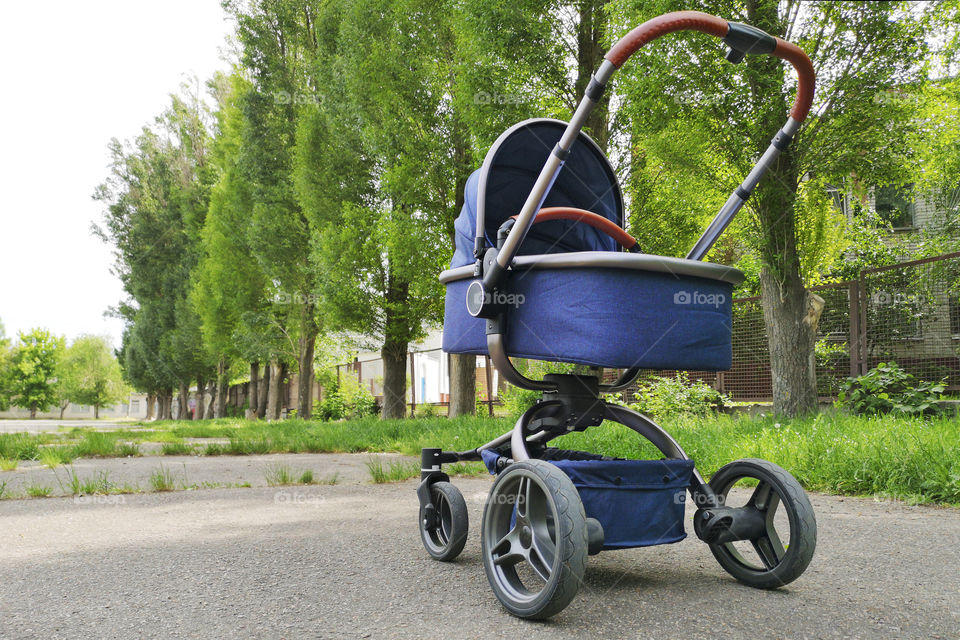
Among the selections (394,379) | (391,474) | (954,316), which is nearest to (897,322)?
(954,316)

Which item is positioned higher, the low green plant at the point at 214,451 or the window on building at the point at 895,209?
the window on building at the point at 895,209

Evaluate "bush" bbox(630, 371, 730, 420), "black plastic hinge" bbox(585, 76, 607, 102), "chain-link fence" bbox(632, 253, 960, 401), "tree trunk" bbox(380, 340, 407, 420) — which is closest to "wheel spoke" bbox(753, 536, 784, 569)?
"black plastic hinge" bbox(585, 76, 607, 102)

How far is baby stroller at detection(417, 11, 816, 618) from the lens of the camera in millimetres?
2221

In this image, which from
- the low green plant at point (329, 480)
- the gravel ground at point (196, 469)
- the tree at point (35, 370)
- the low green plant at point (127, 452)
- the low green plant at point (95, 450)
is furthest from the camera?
the tree at point (35, 370)

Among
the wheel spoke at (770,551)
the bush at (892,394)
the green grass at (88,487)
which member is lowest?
the green grass at (88,487)

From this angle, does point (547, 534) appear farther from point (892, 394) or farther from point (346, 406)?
point (346, 406)

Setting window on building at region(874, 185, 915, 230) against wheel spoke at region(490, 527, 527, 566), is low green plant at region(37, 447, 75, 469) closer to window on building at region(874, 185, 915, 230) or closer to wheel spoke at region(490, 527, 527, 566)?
wheel spoke at region(490, 527, 527, 566)

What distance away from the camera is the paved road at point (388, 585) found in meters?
2.21

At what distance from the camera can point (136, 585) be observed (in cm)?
273

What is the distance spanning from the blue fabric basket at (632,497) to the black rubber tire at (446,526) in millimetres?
762

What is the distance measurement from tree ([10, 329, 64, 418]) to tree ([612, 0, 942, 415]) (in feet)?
261

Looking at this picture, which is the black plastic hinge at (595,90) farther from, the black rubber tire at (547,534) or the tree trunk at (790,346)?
the tree trunk at (790,346)

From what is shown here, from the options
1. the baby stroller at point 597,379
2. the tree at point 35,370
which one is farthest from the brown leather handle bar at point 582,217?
the tree at point 35,370

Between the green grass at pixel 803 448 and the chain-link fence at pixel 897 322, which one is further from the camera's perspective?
the chain-link fence at pixel 897 322
